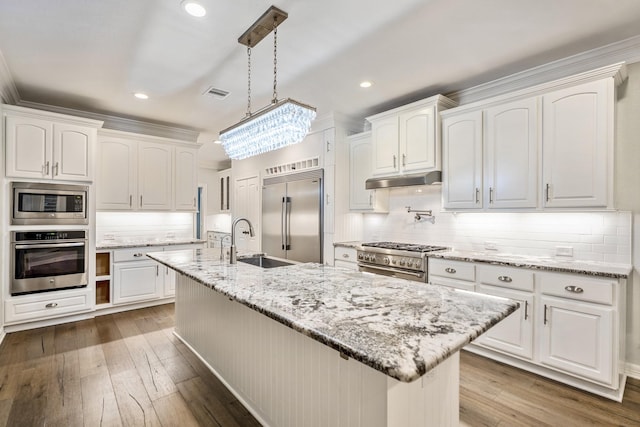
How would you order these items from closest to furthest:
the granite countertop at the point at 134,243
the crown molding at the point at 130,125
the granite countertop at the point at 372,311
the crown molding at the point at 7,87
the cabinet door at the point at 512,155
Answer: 1. the granite countertop at the point at 372,311
2. the cabinet door at the point at 512,155
3. the crown molding at the point at 7,87
4. the crown molding at the point at 130,125
5. the granite countertop at the point at 134,243

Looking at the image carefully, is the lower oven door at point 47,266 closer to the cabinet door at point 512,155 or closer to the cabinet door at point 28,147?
the cabinet door at point 28,147

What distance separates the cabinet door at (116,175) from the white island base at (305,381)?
8.43 ft

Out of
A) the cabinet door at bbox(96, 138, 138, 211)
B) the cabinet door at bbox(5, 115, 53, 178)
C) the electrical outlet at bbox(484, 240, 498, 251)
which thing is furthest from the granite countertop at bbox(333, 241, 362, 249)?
the cabinet door at bbox(5, 115, 53, 178)

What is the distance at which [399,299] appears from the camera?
4.77ft

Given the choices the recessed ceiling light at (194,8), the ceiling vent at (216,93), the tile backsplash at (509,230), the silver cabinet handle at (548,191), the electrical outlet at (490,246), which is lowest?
the electrical outlet at (490,246)

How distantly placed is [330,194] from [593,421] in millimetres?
3028

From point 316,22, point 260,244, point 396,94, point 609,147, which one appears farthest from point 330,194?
point 609,147

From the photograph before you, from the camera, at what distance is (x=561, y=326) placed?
7.72 feet

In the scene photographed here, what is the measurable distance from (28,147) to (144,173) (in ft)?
4.13

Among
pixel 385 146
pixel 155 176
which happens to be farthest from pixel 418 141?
pixel 155 176

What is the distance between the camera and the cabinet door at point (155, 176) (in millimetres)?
4418

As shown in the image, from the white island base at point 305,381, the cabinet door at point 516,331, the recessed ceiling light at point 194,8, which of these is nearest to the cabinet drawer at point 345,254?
the cabinet door at point 516,331

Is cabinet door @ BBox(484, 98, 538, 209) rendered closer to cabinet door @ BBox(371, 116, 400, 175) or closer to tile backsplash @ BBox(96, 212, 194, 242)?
cabinet door @ BBox(371, 116, 400, 175)

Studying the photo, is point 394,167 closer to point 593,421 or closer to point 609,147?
point 609,147
